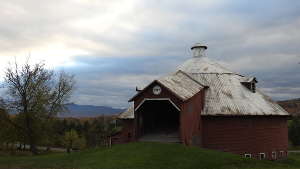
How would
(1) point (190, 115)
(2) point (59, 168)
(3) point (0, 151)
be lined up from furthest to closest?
(3) point (0, 151) < (1) point (190, 115) < (2) point (59, 168)

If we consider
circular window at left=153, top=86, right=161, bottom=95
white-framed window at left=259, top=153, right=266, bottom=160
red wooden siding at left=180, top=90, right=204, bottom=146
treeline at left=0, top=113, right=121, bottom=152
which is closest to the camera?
red wooden siding at left=180, top=90, right=204, bottom=146

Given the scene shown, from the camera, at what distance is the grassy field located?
2170 cm

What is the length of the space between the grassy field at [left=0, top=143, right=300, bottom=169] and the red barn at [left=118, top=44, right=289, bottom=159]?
3.49 meters

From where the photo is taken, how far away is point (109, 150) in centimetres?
2581

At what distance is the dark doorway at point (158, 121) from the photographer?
3017 centimetres

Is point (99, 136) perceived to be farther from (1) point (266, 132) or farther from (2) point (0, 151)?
(1) point (266, 132)

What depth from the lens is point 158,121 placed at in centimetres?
3394

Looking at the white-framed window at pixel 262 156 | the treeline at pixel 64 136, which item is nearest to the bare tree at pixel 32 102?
the treeline at pixel 64 136

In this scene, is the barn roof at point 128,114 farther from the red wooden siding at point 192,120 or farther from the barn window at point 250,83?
the barn window at point 250,83

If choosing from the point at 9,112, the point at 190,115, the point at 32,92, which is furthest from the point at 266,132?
the point at 9,112

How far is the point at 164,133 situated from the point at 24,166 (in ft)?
41.3

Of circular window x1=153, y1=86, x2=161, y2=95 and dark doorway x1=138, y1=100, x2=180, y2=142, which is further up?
circular window x1=153, y1=86, x2=161, y2=95

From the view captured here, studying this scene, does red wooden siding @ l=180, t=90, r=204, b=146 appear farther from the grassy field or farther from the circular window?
the grassy field

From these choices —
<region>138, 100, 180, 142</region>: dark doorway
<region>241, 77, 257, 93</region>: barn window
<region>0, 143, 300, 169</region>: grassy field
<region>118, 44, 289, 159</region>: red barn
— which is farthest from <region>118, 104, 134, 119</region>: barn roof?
<region>241, 77, 257, 93</region>: barn window
